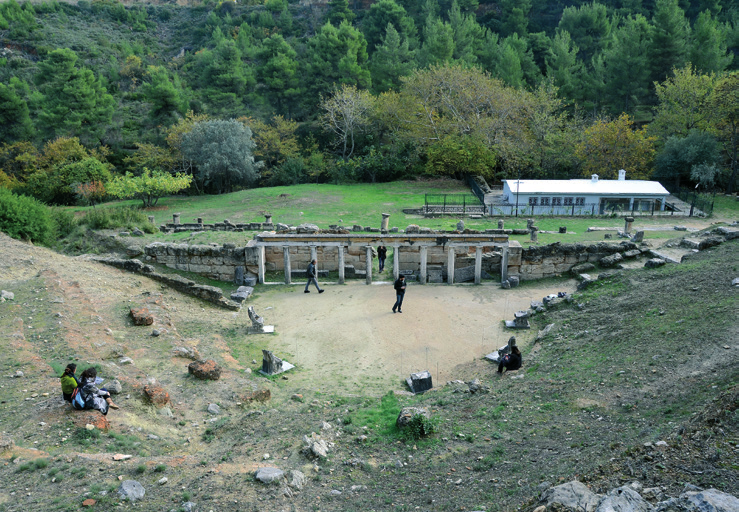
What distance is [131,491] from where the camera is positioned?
8180 mm

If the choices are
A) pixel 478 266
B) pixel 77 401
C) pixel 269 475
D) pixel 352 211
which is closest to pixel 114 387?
pixel 77 401

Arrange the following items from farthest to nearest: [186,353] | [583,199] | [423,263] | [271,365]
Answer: [583,199] < [423,263] < [271,365] < [186,353]

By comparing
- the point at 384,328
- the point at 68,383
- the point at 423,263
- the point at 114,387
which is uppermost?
the point at 68,383

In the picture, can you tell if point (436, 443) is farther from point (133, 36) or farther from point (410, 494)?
point (133, 36)

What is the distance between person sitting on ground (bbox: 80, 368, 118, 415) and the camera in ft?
34.3

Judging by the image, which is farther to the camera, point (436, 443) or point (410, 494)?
point (436, 443)

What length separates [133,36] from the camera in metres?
89.2

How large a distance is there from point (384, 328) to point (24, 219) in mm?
17560

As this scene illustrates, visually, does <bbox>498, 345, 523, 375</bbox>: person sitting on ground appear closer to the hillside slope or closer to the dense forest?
the hillside slope

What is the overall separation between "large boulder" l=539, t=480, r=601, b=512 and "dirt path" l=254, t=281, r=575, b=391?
758 centimetres

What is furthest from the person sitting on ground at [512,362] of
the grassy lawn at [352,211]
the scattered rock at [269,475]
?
the grassy lawn at [352,211]

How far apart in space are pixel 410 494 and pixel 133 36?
3807 inches

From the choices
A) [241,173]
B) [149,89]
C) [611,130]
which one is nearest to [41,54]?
[149,89]

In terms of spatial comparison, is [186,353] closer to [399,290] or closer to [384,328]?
[384,328]
